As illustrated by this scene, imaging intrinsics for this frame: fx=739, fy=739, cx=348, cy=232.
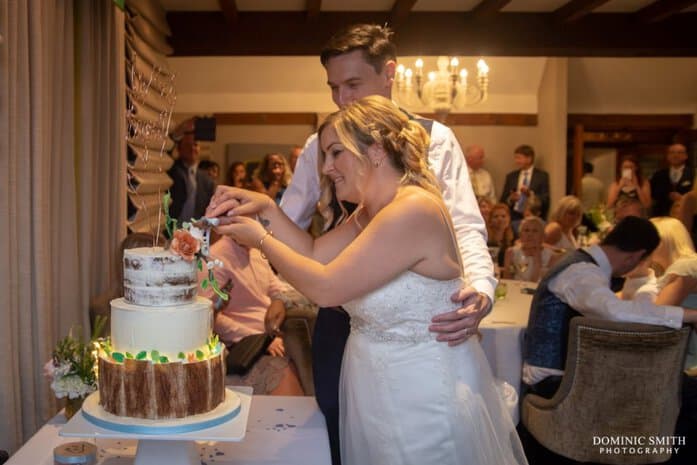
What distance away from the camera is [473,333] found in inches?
77.3

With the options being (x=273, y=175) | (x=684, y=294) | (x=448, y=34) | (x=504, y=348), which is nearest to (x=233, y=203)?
(x=504, y=348)

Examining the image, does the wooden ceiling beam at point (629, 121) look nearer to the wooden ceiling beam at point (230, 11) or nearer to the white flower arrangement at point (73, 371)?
the wooden ceiling beam at point (230, 11)

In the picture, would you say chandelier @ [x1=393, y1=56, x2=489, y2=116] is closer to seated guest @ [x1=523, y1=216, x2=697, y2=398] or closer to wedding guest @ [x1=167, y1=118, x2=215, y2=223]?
wedding guest @ [x1=167, y1=118, x2=215, y2=223]

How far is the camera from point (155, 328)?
1.62 m

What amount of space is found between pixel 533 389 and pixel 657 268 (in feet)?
3.82

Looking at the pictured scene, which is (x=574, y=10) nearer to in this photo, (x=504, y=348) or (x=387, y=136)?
(x=504, y=348)

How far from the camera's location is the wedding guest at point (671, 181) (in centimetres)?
759

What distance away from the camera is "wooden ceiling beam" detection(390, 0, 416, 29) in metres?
4.52

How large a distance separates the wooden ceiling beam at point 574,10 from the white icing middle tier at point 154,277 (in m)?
3.54

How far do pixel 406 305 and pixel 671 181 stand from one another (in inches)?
264

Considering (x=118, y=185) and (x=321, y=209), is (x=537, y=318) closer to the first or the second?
(x=321, y=209)

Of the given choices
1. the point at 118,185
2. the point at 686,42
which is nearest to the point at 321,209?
the point at 118,185

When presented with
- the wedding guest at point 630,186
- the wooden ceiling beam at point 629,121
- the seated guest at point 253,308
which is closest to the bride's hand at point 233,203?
the seated guest at point 253,308

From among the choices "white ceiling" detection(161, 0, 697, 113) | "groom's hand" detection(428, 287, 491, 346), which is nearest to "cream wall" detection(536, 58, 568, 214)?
"white ceiling" detection(161, 0, 697, 113)
